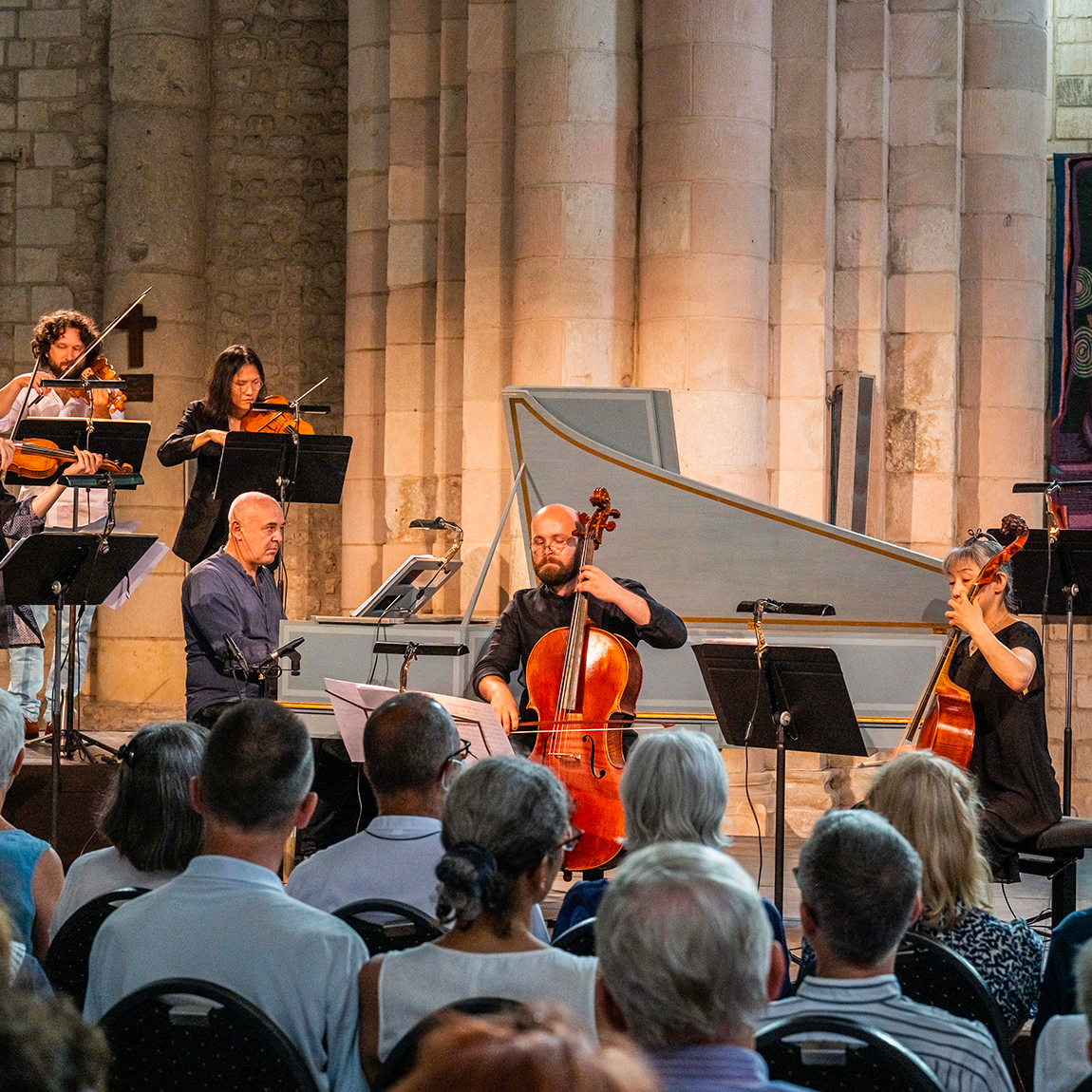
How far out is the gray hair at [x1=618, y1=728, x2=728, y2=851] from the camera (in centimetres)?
285

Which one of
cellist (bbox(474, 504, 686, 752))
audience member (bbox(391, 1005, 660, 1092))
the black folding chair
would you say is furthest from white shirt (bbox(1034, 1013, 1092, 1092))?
cellist (bbox(474, 504, 686, 752))

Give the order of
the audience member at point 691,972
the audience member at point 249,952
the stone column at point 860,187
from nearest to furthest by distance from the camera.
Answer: the audience member at point 691,972
the audience member at point 249,952
the stone column at point 860,187

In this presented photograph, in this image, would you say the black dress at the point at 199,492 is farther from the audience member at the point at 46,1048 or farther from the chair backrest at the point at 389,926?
the audience member at the point at 46,1048

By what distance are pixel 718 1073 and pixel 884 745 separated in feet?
14.3

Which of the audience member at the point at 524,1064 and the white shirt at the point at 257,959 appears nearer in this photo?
the audience member at the point at 524,1064

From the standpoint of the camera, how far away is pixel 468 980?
2.12 meters

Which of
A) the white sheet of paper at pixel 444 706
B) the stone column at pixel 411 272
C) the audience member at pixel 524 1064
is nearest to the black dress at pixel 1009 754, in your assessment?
the white sheet of paper at pixel 444 706

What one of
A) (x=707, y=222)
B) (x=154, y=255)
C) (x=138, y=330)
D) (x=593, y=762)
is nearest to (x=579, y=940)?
(x=593, y=762)

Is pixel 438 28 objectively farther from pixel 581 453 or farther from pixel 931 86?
pixel 581 453

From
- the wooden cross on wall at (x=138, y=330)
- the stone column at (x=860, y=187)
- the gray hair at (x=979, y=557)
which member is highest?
the stone column at (x=860, y=187)

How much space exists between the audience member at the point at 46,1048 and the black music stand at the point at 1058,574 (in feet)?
16.6

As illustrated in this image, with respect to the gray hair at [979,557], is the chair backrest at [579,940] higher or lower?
lower

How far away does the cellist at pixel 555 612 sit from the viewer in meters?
5.32

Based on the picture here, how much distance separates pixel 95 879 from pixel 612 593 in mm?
2582
